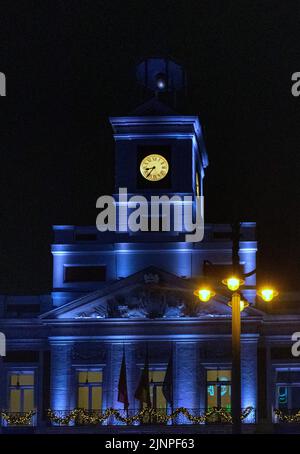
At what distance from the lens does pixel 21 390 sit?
2064 inches

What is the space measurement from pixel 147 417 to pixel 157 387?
6.45ft

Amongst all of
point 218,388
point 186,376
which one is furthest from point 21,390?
point 218,388

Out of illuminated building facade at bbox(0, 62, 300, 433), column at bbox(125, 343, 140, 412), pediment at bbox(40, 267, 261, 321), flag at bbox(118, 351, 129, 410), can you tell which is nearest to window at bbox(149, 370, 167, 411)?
illuminated building facade at bbox(0, 62, 300, 433)

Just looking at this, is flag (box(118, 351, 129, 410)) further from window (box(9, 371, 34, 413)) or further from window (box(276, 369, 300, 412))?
window (box(276, 369, 300, 412))

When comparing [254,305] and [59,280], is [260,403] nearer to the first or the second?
[254,305]

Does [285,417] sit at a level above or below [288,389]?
below

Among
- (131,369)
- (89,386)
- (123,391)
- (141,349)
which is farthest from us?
(89,386)

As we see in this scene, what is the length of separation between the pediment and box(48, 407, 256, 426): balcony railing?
A: 14.1 feet

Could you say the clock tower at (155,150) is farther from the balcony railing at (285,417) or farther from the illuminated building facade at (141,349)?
the balcony railing at (285,417)

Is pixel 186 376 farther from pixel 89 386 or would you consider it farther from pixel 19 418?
pixel 19 418

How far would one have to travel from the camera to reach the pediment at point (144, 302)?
51562 mm
